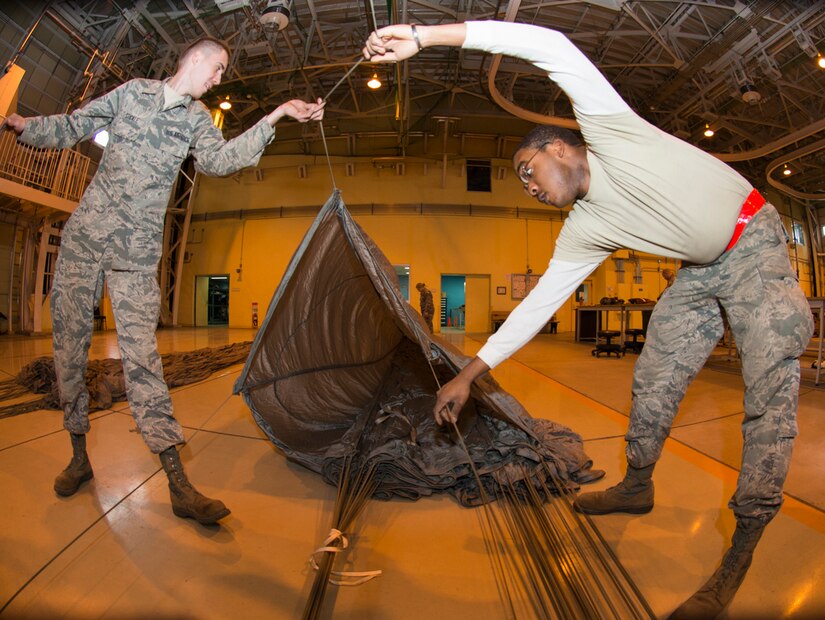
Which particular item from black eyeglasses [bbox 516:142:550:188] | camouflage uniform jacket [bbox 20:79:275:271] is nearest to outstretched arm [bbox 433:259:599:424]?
black eyeglasses [bbox 516:142:550:188]

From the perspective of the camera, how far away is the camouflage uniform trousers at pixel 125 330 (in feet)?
4.58

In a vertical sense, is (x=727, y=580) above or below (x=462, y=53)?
below

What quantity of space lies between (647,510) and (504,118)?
522 inches

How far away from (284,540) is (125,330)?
3.08 feet

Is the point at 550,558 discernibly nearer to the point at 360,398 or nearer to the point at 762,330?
the point at 762,330

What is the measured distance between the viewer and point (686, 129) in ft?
36.3

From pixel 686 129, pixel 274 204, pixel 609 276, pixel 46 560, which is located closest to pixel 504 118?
pixel 686 129

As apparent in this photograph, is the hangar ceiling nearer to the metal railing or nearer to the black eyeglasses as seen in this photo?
the metal railing

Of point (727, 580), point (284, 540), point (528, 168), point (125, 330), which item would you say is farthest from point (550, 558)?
point (125, 330)

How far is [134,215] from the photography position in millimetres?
1458

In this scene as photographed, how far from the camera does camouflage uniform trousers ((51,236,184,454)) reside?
1.39 meters

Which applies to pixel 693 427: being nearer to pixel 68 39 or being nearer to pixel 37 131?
pixel 37 131

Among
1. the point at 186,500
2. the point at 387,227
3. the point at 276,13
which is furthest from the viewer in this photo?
the point at 387,227

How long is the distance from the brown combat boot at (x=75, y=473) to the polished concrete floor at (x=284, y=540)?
0.04 metres
